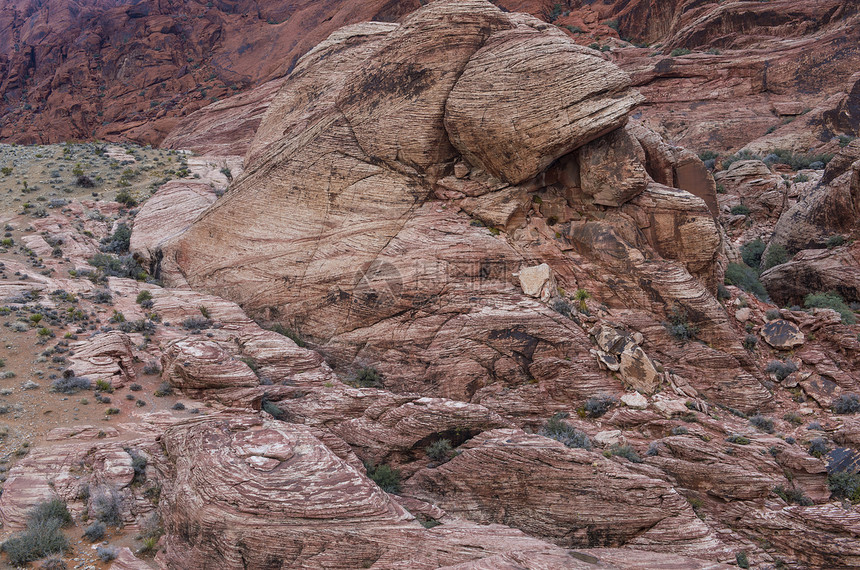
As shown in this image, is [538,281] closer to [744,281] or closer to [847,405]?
[847,405]

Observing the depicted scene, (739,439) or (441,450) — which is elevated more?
(739,439)

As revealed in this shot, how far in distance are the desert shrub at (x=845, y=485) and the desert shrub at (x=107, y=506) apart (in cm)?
1832

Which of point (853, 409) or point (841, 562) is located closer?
point (841, 562)

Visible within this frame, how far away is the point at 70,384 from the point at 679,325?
19980mm

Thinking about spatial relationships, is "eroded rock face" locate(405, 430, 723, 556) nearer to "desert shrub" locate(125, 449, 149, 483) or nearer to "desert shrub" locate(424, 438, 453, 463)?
"desert shrub" locate(424, 438, 453, 463)

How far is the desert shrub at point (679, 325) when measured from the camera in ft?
58.2

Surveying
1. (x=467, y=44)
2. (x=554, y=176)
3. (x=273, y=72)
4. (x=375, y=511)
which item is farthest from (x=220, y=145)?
(x=375, y=511)

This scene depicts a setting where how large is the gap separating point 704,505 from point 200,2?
3017 inches

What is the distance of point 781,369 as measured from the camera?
1739 cm

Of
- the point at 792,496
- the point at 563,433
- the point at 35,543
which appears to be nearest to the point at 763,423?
the point at 792,496

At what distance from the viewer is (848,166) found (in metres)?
24.7

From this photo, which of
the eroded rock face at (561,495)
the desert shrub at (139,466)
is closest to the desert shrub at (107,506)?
the desert shrub at (139,466)

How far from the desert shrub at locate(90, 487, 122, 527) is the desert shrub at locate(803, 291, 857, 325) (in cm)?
2443

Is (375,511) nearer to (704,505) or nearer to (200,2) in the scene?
(704,505)
